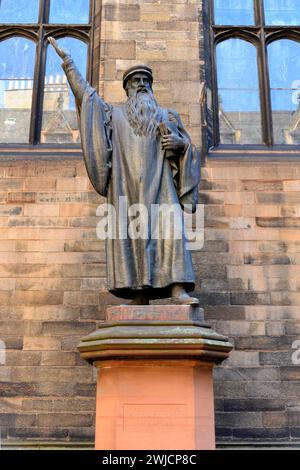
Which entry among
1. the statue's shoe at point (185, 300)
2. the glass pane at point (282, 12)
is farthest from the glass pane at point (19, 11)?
the statue's shoe at point (185, 300)

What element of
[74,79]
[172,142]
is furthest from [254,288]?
[74,79]

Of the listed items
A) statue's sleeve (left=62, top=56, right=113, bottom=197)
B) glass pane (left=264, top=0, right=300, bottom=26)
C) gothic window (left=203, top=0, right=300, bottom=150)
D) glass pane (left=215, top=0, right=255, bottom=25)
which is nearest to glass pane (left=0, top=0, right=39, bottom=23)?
gothic window (left=203, top=0, right=300, bottom=150)

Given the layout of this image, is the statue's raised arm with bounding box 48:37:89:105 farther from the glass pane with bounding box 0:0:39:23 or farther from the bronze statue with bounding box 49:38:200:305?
the glass pane with bounding box 0:0:39:23

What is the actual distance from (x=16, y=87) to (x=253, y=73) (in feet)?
9.48

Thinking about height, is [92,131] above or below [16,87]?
below

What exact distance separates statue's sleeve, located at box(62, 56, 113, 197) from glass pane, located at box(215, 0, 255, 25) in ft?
11.3

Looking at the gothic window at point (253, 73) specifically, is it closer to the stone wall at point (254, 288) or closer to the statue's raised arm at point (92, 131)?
the stone wall at point (254, 288)

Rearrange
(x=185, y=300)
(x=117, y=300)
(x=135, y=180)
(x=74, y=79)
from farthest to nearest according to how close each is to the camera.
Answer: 1. (x=117, y=300)
2. (x=74, y=79)
3. (x=135, y=180)
4. (x=185, y=300)

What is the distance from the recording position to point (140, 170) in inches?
157

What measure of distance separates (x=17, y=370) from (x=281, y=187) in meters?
3.33

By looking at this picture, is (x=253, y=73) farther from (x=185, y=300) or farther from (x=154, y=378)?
(x=154, y=378)

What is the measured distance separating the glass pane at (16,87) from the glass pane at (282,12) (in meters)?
3.00
